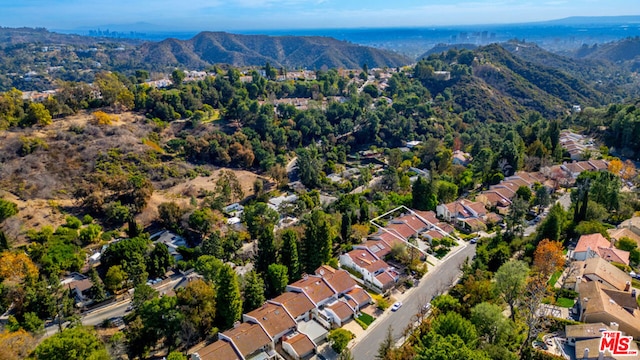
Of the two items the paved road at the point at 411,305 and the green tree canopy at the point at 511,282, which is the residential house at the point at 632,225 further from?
the green tree canopy at the point at 511,282

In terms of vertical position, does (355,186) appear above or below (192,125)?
below

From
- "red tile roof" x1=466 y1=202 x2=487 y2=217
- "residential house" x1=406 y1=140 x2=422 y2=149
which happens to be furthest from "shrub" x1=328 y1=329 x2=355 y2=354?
"residential house" x1=406 y1=140 x2=422 y2=149

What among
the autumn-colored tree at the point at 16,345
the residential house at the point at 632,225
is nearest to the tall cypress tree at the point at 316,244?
the autumn-colored tree at the point at 16,345

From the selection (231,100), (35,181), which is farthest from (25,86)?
(35,181)

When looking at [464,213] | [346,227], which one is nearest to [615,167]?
[464,213]

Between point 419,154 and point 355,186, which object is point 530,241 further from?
point 419,154

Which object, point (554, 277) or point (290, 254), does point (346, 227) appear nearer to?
point (290, 254)
